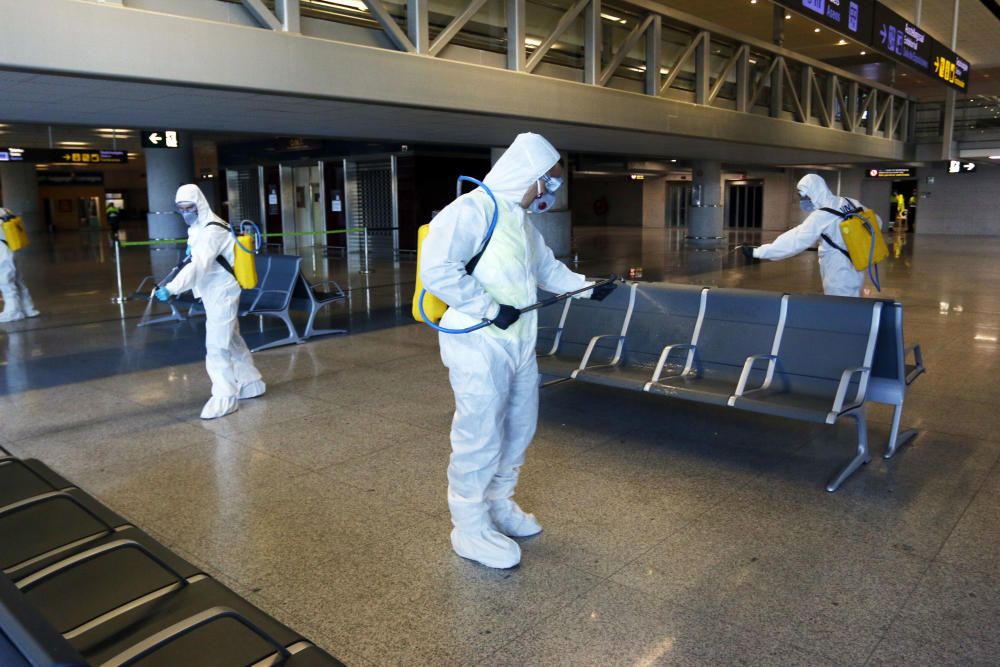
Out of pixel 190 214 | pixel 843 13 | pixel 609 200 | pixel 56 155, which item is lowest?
pixel 190 214

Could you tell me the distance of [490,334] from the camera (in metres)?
3.54

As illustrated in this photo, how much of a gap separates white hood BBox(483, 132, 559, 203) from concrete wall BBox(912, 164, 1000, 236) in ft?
119

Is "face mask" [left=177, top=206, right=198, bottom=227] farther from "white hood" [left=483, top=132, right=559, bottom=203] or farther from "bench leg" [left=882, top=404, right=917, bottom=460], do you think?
"bench leg" [left=882, top=404, right=917, bottom=460]

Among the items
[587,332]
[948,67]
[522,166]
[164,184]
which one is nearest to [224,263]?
[587,332]

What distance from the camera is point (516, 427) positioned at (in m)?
3.81

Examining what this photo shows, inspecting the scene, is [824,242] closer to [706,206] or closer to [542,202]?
[542,202]

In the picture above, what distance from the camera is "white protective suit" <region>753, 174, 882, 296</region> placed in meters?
7.03

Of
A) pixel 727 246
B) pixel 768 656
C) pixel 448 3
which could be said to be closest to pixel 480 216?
pixel 768 656

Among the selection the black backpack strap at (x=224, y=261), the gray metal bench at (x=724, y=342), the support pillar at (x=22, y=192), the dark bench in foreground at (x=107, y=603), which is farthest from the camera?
the support pillar at (x=22, y=192)

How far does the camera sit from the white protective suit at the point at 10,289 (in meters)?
11.0

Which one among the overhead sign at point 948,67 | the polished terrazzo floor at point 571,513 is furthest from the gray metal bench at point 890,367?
the overhead sign at point 948,67

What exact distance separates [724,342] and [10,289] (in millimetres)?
10177

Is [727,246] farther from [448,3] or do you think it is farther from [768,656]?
[768,656]

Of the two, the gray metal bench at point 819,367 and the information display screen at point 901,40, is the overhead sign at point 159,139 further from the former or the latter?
the gray metal bench at point 819,367
